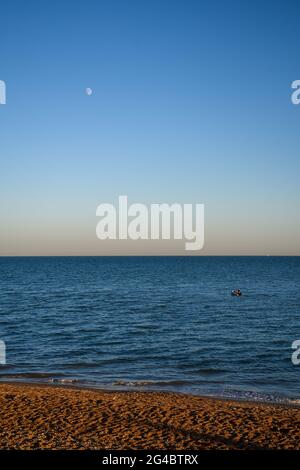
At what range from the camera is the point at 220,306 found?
48.1 metres

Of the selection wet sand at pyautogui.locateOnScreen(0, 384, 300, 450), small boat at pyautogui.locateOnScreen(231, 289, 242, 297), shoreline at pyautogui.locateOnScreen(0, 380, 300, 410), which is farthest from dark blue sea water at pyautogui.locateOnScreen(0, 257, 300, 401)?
small boat at pyautogui.locateOnScreen(231, 289, 242, 297)

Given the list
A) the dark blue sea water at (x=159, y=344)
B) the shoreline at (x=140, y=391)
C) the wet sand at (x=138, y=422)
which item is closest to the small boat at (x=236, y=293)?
the dark blue sea water at (x=159, y=344)

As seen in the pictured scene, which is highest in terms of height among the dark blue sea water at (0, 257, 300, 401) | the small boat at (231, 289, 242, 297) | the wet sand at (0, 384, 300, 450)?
the wet sand at (0, 384, 300, 450)

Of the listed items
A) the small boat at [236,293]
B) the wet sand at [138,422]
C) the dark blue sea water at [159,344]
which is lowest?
the dark blue sea water at [159,344]

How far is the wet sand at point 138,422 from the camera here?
12.2 meters

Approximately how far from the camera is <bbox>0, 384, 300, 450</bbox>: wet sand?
12.2 m

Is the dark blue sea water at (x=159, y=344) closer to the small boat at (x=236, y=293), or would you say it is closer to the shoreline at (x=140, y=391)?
the shoreline at (x=140, y=391)

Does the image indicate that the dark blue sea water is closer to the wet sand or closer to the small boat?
the wet sand

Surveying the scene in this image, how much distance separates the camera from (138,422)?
1414 centimetres

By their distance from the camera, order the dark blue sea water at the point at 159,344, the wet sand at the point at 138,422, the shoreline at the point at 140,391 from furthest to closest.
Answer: the dark blue sea water at the point at 159,344 < the shoreline at the point at 140,391 < the wet sand at the point at 138,422

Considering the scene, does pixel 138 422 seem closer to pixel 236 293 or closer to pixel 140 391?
pixel 140 391

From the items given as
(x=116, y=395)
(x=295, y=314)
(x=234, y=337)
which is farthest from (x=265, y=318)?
(x=116, y=395)

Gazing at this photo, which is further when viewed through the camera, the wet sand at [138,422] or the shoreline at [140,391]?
the shoreline at [140,391]
